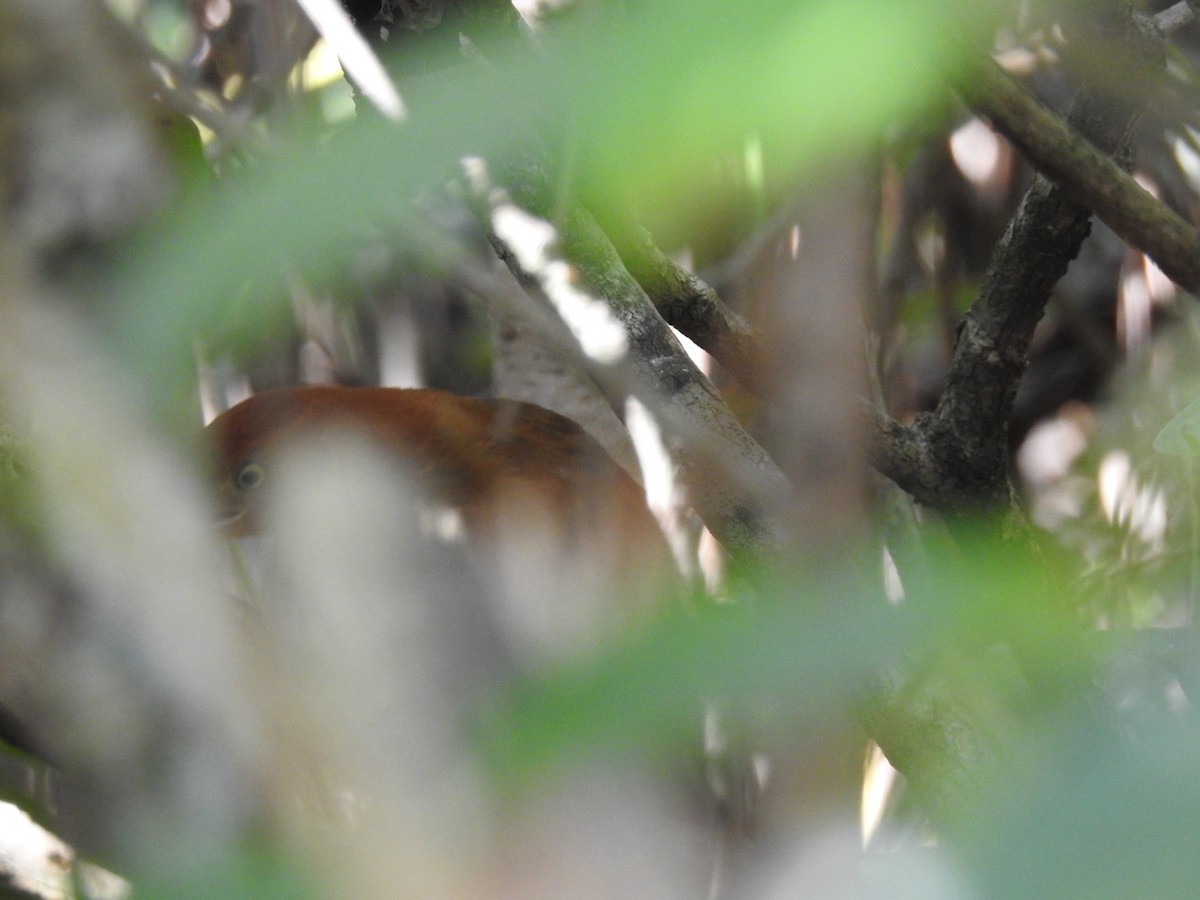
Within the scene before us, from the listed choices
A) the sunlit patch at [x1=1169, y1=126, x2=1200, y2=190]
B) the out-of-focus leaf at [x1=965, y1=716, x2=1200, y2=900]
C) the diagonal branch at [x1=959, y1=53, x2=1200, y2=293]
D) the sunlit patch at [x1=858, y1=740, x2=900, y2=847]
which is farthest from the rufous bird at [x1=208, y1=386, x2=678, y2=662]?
the sunlit patch at [x1=1169, y1=126, x2=1200, y2=190]

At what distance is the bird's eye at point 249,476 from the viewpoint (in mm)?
1569

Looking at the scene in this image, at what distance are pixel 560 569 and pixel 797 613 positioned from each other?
57 cm

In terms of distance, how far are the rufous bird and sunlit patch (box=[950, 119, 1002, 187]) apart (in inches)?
31.1

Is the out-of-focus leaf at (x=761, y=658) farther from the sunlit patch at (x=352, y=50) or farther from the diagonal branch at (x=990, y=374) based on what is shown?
the diagonal branch at (x=990, y=374)

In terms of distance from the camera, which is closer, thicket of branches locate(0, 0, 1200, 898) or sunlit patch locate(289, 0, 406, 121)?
thicket of branches locate(0, 0, 1200, 898)

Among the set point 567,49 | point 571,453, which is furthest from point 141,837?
point 571,453

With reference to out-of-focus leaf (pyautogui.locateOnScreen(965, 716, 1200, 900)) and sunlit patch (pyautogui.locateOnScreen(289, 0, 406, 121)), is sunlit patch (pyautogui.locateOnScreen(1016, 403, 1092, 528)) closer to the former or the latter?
sunlit patch (pyautogui.locateOnScreen(289, 0, 406, 121))

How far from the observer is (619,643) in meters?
0.30

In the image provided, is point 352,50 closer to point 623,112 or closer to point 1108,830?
point 623,112

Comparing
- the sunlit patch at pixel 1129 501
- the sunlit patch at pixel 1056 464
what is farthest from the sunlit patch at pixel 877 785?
the sunlit patch at pixel 1056 464

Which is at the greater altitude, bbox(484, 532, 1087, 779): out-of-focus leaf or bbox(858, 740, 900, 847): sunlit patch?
bbox(484, 532, 1087, 779): out-of-focus leaf

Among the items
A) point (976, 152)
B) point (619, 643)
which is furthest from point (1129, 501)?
point (619, 643)

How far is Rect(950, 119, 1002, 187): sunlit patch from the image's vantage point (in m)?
1.83

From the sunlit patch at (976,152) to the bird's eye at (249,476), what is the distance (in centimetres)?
124
